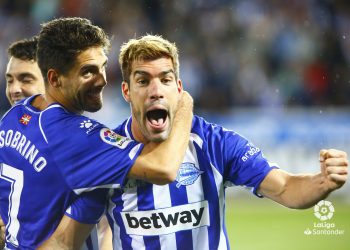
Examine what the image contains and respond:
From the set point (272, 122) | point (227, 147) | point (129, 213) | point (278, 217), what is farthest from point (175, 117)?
point (272, 122)

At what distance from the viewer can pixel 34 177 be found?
3.43 m

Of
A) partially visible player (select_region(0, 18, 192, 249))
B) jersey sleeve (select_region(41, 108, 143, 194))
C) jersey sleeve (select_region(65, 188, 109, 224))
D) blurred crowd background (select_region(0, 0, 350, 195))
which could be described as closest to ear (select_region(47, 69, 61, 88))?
partially visible player (select_region(0, 18, 192, 249))

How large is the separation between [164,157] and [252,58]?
824 cm

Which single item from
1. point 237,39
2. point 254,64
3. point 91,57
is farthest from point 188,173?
point 237,39

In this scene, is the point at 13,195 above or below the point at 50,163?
below

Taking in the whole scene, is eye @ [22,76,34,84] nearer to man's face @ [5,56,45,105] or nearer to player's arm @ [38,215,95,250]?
man's face @ [5,56,45,105]

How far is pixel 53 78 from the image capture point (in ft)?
11.7

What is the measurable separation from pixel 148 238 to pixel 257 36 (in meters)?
8.42

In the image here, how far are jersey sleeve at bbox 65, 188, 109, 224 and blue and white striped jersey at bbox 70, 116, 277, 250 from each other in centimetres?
9

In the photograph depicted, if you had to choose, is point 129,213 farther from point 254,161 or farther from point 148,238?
point 254,161

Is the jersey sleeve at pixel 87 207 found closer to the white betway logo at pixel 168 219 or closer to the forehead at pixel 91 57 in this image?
the white betway logo at pixel 168 219

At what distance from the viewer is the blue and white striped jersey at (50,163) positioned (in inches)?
131

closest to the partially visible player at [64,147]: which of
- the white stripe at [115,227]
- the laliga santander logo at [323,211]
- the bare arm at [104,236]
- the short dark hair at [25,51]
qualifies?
the white stripe at [115,227]

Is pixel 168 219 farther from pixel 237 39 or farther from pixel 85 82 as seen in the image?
pixel 237 39
